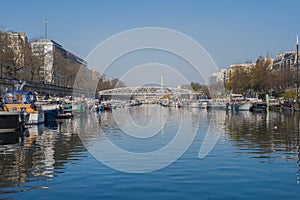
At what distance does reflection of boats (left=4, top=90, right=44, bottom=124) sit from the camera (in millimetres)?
44125

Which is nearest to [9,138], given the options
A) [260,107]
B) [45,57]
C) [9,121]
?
[9,121]

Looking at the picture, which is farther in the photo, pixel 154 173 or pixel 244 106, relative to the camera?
pixel 244 106

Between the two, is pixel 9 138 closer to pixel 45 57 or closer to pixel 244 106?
pixel 45 57

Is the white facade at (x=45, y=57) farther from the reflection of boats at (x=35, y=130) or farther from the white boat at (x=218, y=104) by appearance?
the reflection of boats at (x=35, y=130)

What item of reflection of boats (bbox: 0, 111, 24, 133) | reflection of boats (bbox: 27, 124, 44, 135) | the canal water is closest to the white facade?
reflection of boats (bbox: 27, 124, 44, 135)

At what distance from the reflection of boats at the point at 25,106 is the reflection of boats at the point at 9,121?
22.7 feet

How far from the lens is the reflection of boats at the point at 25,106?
44.1 metres

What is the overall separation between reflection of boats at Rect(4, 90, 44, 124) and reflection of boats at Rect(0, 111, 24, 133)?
6.90m

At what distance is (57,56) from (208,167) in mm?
90594

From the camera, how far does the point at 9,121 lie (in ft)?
114

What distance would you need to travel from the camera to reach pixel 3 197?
41.3ft

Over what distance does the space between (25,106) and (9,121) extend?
34.0ft

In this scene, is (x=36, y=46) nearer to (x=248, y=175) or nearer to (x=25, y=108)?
(x=25, y=108)

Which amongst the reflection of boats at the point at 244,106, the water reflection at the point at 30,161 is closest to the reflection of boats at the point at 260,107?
the reflection of boats at the point at 244,106
